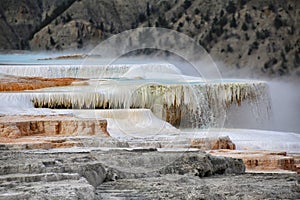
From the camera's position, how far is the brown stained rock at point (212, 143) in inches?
608

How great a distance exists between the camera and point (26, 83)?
69.6ft

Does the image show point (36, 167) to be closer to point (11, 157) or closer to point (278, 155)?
point (11, 157)

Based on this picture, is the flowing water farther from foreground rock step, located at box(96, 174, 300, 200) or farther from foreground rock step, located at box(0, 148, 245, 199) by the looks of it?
foreground rock step, located at box(96, 174, 300, 200)

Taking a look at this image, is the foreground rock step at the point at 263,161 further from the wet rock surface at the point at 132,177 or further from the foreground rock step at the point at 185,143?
the wet rock surface at the point at 132,177

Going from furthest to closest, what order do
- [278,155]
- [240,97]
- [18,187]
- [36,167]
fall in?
[240,97]
[278,155]
[36,167]
[18,187]

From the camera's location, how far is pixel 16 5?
4634 cm

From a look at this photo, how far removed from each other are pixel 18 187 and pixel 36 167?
972mm

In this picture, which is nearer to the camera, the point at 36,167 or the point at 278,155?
the point at 36,167

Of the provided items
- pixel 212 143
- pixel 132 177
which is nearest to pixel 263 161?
pixel 212 143

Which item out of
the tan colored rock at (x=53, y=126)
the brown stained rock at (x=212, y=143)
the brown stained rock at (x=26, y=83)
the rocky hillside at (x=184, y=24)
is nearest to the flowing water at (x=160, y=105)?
the brown stained rock at (x=26, y=83)

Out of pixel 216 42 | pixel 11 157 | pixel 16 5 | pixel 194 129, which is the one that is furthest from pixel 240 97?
pixel 16 5

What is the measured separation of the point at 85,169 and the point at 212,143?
7887 mm

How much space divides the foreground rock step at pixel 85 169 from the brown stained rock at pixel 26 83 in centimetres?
1072

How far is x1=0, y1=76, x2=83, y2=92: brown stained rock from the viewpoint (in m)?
20.8
